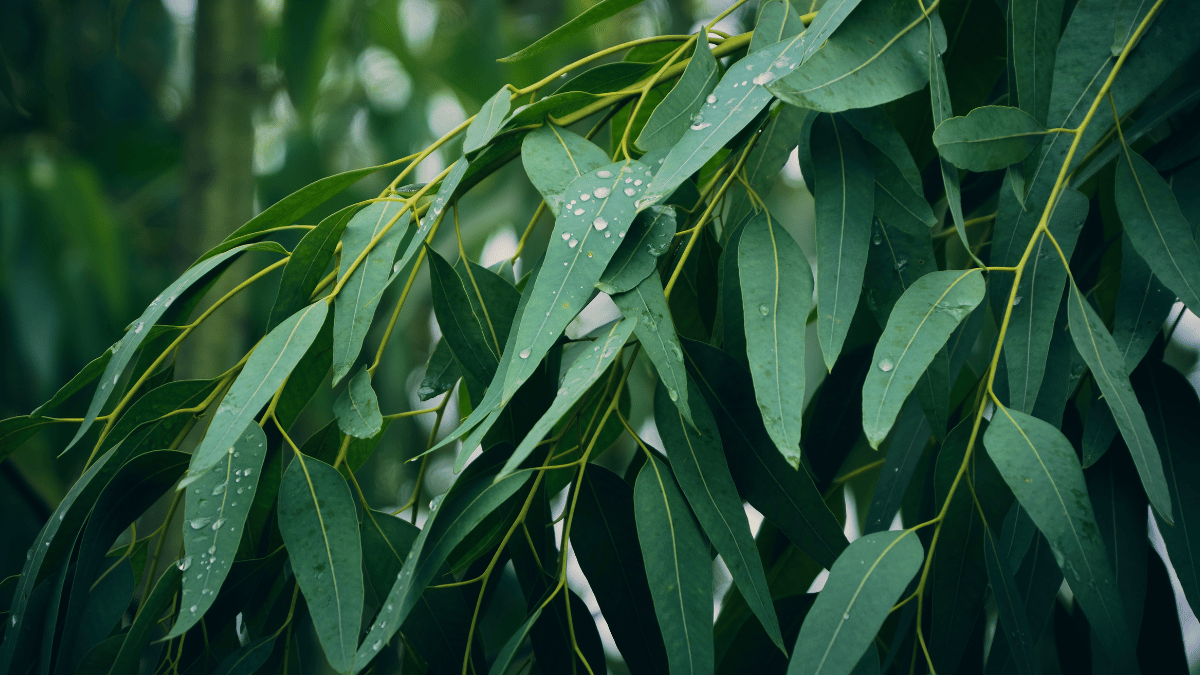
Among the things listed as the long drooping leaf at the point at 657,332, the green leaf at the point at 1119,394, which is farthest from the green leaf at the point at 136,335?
the green leaf at the point at 1119,394

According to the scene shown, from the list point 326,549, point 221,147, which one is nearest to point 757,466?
point 326,549

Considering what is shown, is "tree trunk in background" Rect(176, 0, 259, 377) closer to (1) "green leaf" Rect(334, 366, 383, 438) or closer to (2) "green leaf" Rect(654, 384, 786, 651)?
(1) "green leaf" Rect(334, 366, 383, 438)

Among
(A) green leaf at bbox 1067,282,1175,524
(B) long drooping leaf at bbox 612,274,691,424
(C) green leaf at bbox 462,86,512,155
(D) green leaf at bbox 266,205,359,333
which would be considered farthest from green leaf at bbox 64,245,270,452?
(A) green leaf at bbox 1067,282,1175,524

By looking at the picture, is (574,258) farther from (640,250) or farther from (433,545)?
(433,545)

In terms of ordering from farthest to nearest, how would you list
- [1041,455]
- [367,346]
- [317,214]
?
[367,346] → [317,214] → [1041,455]

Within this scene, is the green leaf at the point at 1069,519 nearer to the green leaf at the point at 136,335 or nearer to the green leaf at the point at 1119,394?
the green leaf at the point at 1119,394

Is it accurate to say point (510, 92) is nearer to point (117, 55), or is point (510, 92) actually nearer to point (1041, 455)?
point (1041, 455)

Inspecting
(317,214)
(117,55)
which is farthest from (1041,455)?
(117,55)
